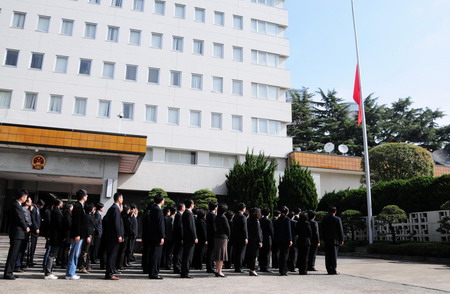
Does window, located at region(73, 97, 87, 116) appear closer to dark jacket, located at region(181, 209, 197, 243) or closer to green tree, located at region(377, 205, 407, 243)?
dark jacket, located at region(181, 209, 197, 243)

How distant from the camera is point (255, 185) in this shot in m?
24.1

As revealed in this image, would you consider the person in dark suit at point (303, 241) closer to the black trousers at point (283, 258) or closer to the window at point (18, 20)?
the black trousers at point (283, 258)

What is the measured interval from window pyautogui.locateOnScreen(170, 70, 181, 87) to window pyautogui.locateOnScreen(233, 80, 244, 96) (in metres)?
4.20

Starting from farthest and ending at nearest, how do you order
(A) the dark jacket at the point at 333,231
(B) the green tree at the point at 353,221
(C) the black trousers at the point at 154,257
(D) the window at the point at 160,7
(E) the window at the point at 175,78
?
(D) the window at the point at 160,7, (E) the window at the point at 175,78, (B) the green tree at the point at 353,221, (A) the dark jacket at the point at 333,231, (C) the black trousers at the point at 154,257

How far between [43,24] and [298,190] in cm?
2012

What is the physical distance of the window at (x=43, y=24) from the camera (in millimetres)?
25644

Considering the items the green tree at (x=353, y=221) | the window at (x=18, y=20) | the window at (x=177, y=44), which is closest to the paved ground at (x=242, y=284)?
the green tree at (x=353, y=221)

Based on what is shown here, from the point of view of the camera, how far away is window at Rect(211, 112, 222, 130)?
2767cm

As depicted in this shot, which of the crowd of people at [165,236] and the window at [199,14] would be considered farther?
the window at [199,14]

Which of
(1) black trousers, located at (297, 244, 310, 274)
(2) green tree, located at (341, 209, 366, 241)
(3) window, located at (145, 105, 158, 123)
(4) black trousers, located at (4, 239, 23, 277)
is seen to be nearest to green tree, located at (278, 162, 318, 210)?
(2) green tree, located at (341, 209, 366, 241)

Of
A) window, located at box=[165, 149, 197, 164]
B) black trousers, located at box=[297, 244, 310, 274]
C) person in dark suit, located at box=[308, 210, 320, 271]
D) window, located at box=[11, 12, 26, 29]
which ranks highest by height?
window, located at box=[11, 12, 26, 29]

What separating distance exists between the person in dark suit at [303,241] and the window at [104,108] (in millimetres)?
18104

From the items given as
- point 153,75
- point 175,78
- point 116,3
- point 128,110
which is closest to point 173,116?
point 175,78

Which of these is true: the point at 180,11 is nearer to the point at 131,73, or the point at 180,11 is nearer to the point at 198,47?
the point at 198,47
